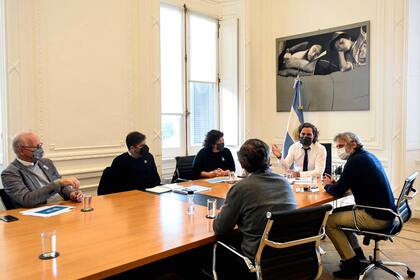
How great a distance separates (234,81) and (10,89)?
11.5 ft

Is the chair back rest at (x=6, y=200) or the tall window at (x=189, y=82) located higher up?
the tall window at (x=189, y=82)

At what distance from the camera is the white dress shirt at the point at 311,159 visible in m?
4.22

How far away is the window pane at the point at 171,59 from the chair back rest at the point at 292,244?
379cm

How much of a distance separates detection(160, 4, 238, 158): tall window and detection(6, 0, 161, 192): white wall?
1.96 feet

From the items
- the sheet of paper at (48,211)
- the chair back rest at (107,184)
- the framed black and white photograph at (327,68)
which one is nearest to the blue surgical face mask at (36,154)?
the sheet of paper at (48,211)

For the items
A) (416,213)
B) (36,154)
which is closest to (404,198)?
(416,213)

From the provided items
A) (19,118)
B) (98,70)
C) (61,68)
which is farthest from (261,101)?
(19,118)

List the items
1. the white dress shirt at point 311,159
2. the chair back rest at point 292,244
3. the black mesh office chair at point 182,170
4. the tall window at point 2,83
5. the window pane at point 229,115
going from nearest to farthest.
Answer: the chair back rest at point 292,244 → the tall window at point 2,83 → the white dress shirt at point 311,159 → the black mesh office chair at point 182,170 → the window pane at point 229,115

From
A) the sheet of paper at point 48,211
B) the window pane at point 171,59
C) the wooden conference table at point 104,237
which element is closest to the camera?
the wooden conference table at point 104,237

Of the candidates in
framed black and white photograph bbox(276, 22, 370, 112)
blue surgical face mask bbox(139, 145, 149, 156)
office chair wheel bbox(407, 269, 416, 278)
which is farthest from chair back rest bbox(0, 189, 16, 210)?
framed black and white photograph bbox(276, 22, 370, 112)

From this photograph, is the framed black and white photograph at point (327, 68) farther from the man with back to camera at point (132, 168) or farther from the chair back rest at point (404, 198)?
the man with back to camera at point (132, 168)

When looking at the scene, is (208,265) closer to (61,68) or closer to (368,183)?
(368,183)

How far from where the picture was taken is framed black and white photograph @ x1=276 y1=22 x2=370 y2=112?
517 cm

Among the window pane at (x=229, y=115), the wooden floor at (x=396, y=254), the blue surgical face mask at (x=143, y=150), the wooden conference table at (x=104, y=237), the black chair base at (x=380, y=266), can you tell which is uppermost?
the window pane at (x=229, y=115)
